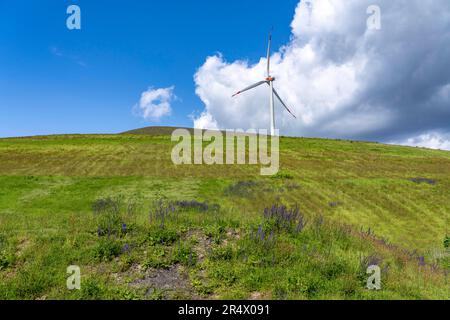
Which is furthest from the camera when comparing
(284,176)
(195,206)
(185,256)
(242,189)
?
(284,176)

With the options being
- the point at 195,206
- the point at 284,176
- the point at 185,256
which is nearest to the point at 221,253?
the point at 185,256

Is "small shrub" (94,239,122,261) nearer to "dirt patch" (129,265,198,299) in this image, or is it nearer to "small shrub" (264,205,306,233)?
"dirt patch" (129,265,198,299)

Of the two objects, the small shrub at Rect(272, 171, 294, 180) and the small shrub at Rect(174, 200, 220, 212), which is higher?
the small shrub at Rect(272, 171, 294, 180)

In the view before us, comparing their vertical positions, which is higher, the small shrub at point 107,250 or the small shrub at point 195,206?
the small shrub at point 195,206

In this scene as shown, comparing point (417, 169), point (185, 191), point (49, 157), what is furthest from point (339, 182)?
point (49, 157)

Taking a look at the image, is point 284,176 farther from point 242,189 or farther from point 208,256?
point 208,256

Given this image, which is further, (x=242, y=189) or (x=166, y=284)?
(x=242, y=189)

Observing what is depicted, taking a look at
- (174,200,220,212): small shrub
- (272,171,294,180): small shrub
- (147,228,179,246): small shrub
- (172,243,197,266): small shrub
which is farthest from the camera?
(272,171,294,180): small shrub

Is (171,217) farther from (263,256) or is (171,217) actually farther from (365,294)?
(365,294)

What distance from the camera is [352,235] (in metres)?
11.4

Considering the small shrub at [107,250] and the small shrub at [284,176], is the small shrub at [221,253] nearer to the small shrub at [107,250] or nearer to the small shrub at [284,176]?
the small shrub at [107,250]

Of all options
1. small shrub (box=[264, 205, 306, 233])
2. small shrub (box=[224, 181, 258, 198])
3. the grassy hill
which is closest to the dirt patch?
the grassy hill

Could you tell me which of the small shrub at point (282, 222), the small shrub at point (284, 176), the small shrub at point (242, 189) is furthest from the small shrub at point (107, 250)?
A: the small shrub at point (284, 176)

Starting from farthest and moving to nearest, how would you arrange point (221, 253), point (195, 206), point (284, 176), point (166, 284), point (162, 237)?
point (284, 176) → point (195, 206) → point (162, 237) → point (221, 253) → point (166, 284)
